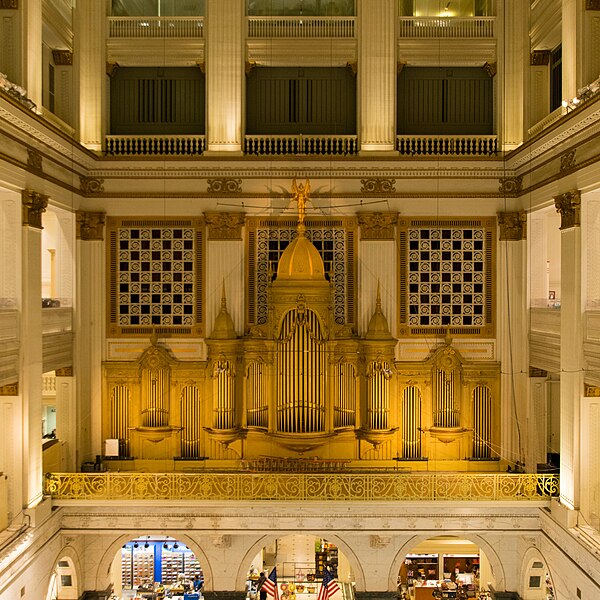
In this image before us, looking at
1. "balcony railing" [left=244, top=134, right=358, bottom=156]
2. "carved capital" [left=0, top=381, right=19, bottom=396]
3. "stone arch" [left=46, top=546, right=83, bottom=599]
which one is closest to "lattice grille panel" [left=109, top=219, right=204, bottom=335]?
"balcony railing" [left=244, top=134, right=358, bottom=156]

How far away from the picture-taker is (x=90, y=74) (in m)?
19.6

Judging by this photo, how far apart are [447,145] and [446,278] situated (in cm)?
365

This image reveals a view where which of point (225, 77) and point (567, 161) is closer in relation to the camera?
point (567, 161)

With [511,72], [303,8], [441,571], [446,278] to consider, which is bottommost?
[441,571]

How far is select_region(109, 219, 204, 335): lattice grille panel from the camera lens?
64.1 ft

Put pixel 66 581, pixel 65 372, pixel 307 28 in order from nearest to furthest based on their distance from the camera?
pixel 66 581, pixel 65 372, pixel 307 28

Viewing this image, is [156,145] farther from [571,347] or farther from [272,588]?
[571,347]

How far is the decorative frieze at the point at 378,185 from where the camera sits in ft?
63.6

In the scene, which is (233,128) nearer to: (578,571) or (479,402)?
(479,402)

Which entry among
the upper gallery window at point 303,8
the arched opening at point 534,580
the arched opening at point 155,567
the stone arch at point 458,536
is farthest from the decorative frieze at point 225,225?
the arched opening at point 534,580

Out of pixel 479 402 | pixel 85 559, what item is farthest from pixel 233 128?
pixel 85 559

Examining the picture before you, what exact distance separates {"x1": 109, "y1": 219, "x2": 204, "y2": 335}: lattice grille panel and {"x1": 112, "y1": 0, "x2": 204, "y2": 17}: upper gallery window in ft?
19.1

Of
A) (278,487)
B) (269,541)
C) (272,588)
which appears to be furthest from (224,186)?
(272,588)

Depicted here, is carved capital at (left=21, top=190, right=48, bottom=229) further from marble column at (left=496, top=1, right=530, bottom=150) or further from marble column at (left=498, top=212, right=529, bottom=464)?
marble column at (left=496, top=1, right=530, bottom=150)
